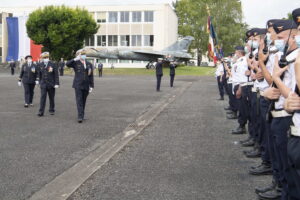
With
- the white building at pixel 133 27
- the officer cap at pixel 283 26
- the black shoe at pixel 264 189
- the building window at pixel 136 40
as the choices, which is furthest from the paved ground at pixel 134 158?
the building window at pixel 136 40

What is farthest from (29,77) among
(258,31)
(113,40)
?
(113,40)

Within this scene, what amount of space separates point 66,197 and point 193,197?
1.52 metres

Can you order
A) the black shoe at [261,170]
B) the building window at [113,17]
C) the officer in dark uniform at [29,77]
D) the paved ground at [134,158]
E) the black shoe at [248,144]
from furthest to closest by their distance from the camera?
the building window at [113,17] < the officer in dark uniform at [29,77] < the black shoe at [248,144] < the black shoe at [261,170] < the paved ground at [134,158]

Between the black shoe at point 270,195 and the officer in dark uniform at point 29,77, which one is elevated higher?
the officer in dark uniform at point 29,77

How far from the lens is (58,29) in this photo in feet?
186

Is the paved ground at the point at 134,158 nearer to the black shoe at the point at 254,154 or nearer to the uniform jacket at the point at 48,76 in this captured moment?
the black shoe at the point at 254,154

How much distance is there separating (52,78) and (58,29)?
46170 millimetres

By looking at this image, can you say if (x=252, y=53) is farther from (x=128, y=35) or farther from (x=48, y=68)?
(x=128, y=35)

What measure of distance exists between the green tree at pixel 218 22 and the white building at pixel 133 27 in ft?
19.3

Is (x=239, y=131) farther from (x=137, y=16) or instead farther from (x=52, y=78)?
(x=137, y=16)

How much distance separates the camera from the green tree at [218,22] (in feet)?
248

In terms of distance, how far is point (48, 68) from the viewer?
12641 millimetres

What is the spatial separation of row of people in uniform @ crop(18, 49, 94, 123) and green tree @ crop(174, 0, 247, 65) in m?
60.7

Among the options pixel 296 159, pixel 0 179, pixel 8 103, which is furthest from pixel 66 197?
A: pixel 8 103
